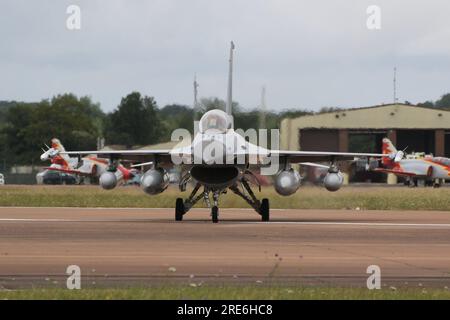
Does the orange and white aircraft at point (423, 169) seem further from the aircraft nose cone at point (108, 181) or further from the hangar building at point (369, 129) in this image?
the aircraft nose cone at point (108, 181)

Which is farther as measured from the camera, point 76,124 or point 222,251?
point 76,124

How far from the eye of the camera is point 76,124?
279 ft

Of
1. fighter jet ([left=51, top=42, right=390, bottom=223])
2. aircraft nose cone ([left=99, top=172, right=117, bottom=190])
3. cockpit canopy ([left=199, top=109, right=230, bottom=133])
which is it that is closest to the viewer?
fighter jet ([left=51, top=42, right=390, bottom=223])

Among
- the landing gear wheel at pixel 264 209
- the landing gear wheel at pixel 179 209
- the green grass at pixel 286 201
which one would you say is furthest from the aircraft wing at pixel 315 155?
the green grass at pixel 286 201

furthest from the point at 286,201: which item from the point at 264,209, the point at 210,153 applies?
the point at 210,153

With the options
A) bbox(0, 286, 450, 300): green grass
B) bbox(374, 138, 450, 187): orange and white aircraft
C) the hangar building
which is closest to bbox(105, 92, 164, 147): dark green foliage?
the hangar building

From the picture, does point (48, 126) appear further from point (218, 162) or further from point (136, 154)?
point (218, 162)

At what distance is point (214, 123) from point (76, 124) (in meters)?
59.6

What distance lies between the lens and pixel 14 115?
93688 millimetres

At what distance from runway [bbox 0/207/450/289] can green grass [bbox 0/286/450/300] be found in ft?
2.72

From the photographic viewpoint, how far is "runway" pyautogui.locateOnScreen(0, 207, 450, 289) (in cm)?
1400

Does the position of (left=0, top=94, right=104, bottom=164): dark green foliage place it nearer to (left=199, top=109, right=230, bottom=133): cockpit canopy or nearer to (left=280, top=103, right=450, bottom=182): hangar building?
(left=280, top=103, right=450, bottom=182): hangar building

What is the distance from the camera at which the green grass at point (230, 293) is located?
1155 centimetres

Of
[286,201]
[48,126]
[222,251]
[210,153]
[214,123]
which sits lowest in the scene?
[286,201]
